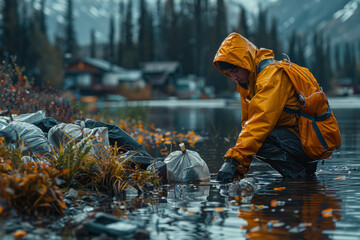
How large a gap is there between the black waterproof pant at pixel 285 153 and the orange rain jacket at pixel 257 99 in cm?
22

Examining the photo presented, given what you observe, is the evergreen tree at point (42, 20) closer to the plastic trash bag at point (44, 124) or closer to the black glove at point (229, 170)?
the plastic trash bag at point (44, 124)

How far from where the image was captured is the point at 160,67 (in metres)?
94.1

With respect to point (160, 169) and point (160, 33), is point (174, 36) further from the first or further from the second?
point (160, 169)

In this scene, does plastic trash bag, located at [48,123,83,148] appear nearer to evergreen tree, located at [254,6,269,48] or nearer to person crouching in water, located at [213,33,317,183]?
person crouching in water, located at [213,33,317,183]

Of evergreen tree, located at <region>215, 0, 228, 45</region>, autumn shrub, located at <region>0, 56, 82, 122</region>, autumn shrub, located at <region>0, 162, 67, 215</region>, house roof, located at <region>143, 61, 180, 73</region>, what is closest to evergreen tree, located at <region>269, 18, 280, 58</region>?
evergreen tree, located at <region>215, 0, 228, 45</region>

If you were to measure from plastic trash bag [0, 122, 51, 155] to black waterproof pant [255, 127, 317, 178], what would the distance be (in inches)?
97.6

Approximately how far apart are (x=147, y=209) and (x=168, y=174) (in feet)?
5.39

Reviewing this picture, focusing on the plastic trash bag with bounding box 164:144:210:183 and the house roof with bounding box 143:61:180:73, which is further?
the house roof with bounding box 143:61:180:73

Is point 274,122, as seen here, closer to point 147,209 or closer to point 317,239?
point 147,209

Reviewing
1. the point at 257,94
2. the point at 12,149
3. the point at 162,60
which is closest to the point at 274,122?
the point at 257,94

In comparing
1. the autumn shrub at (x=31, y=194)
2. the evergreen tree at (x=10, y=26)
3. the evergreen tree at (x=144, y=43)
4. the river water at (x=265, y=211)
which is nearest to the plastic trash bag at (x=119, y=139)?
the river water at (x=265, y=211)

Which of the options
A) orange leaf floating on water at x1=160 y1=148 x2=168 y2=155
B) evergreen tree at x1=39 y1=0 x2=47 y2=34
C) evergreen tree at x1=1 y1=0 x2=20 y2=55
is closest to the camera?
orange leaf floating on water at x1=160 y1=148 x2=168 y2=155

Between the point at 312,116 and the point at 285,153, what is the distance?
0.52m

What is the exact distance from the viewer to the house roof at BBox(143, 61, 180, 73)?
92688 mm
